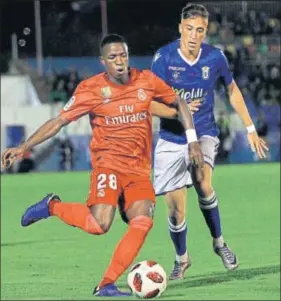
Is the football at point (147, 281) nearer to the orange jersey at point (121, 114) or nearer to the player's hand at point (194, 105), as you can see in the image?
the orange jersey at point (121, 114)

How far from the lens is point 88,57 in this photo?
3756cm

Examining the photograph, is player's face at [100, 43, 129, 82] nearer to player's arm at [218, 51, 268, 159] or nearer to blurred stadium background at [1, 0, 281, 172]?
player's arm at [218, 51, 268, 159]

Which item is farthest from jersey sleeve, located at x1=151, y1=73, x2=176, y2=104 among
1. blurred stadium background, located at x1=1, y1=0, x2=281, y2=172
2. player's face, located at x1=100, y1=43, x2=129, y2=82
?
blurred stadium background, located at x1=1, y1=0, x2=281, y2=172

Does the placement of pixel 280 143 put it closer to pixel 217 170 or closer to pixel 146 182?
pixel 217 170

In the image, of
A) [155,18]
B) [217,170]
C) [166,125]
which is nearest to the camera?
[166,125]

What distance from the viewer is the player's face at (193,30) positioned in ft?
27.7

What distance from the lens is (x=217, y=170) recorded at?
31219 mm

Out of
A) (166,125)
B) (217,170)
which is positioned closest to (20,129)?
(217,170)

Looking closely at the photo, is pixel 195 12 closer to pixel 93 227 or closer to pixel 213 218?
pixel 93 227

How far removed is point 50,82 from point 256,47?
294 inches

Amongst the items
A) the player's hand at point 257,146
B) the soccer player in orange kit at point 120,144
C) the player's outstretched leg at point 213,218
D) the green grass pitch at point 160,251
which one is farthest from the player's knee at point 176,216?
the soccer player in orange kit at point 120,144

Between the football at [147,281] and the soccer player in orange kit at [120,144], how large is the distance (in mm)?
96

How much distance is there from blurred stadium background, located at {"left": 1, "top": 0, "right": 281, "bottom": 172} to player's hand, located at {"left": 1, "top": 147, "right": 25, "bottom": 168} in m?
23.0

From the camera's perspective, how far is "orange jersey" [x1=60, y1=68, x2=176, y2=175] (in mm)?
8281
